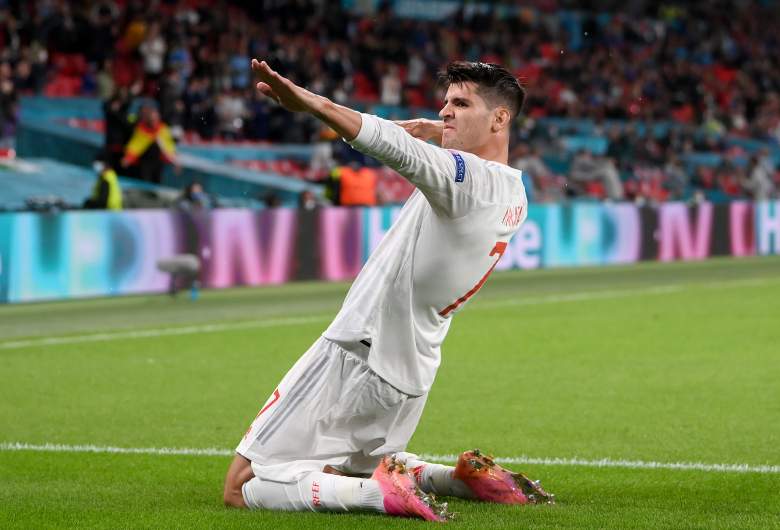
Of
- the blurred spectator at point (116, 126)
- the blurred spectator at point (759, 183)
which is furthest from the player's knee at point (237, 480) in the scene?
the blurred spectator at point (759, 183)

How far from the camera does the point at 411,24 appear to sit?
3459 cm

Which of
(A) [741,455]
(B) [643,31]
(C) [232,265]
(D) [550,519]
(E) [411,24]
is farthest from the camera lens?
(B) [643,31]

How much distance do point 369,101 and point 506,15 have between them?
9263 mm

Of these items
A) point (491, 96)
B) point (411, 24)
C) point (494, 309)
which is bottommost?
point (494, 309)

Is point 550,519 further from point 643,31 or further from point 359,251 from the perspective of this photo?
point 643,31

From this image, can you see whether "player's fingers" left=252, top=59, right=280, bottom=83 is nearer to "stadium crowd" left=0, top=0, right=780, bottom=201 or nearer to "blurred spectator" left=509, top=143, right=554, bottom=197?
"stadium crowd" left=0, top=0, right=780, bottom=201

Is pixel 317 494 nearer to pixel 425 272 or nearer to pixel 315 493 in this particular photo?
pixel 315 493

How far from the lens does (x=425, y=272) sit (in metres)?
5.66

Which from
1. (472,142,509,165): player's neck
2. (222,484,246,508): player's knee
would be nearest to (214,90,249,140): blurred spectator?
(222,484,246,508): player's knee

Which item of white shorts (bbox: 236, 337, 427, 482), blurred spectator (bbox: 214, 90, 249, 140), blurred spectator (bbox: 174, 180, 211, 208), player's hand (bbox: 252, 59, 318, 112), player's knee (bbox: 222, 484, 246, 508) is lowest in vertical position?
player's knee (bbox: 222, 484, 246, 508)

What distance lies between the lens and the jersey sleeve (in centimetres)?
498

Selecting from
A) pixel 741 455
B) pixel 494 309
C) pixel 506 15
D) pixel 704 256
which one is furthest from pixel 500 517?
pixel 506 15

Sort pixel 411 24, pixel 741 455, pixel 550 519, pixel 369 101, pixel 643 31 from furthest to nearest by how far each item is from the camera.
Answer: pixel 643 31, pixel 411 24, pixel 369 101, pixel 741 455, pixel 550 519

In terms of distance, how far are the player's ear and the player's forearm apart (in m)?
0.88
